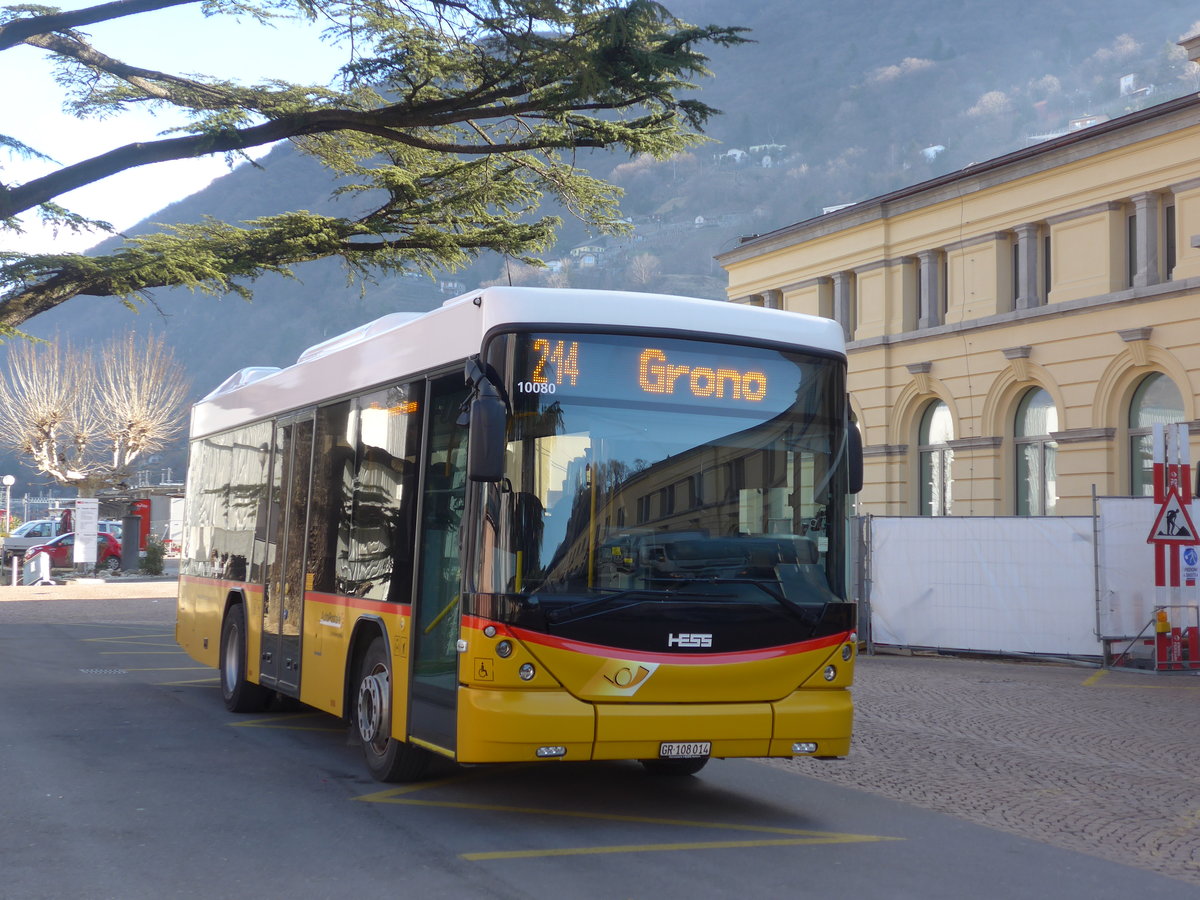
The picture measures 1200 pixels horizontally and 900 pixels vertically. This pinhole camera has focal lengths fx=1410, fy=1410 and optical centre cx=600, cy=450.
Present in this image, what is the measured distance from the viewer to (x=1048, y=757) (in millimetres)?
11094

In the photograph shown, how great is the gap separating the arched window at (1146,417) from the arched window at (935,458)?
569 centimetres

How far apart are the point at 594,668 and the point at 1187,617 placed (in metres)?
13.8

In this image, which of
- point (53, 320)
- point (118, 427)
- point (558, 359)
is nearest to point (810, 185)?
point (53, 320)

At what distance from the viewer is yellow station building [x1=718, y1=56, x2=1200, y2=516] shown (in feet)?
91.6

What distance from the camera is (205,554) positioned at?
14.3 metres

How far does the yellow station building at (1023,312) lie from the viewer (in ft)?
91.6

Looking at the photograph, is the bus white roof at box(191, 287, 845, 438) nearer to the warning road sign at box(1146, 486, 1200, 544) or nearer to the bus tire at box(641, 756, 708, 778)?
the bus tire at box(641, 756, 708, 778)

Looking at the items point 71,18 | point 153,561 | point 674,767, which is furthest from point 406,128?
point 153,561

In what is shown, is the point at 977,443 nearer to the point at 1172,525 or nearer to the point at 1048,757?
the point at 1172,525

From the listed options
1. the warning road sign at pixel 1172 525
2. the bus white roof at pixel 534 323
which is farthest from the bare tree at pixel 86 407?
the bus white roof at pixel 534 323

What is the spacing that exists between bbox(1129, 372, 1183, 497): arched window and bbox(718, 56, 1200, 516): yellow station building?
4 cm

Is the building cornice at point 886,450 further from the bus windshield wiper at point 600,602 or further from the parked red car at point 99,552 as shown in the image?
the bus windshield wiper at point 600,602

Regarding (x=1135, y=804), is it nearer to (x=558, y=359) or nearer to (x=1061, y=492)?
(x=558, y=359)

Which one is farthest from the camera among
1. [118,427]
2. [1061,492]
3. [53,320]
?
[53,320]
